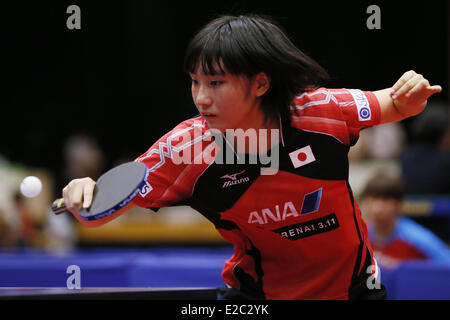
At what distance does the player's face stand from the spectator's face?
88.3 inches

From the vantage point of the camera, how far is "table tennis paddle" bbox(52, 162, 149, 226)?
206 cm

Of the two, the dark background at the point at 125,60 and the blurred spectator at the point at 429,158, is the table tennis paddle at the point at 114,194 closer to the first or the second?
the blurred spectator at the point at 429,158

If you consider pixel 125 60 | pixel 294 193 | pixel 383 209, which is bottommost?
pixel 383 209

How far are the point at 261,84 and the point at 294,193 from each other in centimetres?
41

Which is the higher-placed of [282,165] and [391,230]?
[282,165]

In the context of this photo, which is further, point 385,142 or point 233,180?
point 385,142

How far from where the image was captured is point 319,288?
2.42m

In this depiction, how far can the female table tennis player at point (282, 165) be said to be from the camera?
231 centimetres

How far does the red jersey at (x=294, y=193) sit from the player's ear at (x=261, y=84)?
0.14m

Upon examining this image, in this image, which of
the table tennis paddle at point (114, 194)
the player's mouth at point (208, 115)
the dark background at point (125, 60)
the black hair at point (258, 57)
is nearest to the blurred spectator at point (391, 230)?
the black hair at point (258, 57)

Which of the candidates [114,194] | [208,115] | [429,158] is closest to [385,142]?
[429,158]

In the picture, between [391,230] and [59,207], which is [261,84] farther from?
[391,230]

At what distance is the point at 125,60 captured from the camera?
10.3 meters

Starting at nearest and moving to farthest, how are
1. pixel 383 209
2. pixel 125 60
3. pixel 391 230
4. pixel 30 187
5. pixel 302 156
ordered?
pixel 30 187
pixel 302 156
pixel 383 209
pixel 391 230
pixel 125 60
